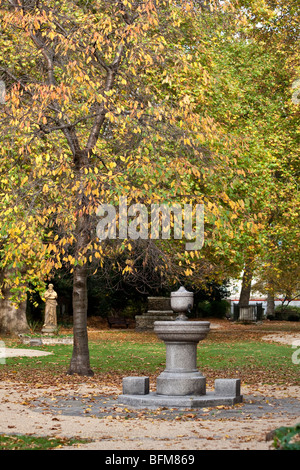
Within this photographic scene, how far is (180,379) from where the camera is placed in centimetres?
1166

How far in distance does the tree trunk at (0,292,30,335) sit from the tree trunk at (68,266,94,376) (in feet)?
47.6

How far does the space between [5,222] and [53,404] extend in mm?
4220

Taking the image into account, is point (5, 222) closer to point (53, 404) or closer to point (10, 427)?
point (53, 404)

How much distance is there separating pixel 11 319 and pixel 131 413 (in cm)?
2006

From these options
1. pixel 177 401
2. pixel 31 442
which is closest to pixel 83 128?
pixel 177 401

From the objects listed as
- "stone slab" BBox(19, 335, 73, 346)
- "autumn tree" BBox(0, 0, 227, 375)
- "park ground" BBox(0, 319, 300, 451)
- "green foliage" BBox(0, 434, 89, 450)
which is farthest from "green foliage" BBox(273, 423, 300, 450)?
"stone slab" BBox(19, 335, 73, 346)

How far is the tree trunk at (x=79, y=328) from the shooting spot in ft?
51.2

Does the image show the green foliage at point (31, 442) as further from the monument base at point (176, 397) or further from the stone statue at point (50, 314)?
the stone statue at point (50, 314)

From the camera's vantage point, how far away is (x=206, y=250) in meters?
26.5

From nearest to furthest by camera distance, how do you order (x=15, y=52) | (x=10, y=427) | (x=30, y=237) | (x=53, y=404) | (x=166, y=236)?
(x=10, y=427)
(x=53, y=404)
(x=30, y=237)
(x=166, y=236)
(x=15, y=52)

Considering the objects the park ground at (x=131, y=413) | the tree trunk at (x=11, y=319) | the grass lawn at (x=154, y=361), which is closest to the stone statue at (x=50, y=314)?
the tree trunk at (x=11, y=319)

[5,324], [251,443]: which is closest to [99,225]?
[251,443]

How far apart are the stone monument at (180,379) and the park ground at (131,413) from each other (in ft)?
0.94

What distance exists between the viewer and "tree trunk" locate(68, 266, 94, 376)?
15.6 meters
